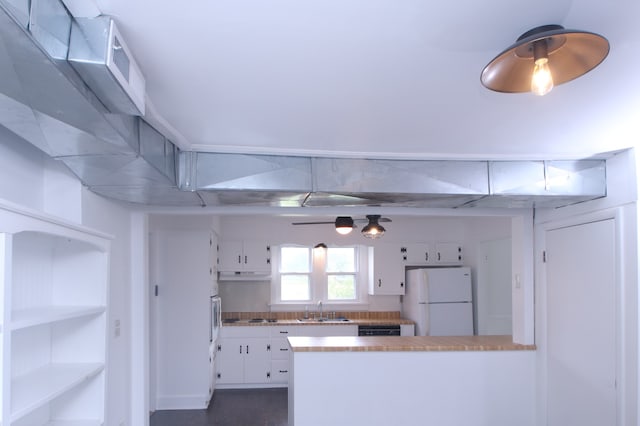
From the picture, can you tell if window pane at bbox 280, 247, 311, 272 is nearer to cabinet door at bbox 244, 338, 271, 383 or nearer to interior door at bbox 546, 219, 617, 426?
cabinet door at bbox 244, 338, 271, 383

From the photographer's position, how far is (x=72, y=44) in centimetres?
154

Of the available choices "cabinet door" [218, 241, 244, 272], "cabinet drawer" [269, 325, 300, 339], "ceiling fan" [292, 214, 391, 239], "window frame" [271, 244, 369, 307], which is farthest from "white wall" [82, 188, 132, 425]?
"window frame" [271, 244, 369, 307]

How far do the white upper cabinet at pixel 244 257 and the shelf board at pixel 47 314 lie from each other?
4367 mm

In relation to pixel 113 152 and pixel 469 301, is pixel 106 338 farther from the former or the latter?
pixel 469 301

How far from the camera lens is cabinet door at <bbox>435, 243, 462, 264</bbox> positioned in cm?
764

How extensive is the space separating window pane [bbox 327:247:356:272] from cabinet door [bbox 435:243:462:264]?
1271 mm

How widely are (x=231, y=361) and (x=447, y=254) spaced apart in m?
3.34

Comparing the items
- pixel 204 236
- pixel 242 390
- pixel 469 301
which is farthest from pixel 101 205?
pixel 469 301

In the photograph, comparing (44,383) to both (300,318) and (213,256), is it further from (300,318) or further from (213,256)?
(300,318)

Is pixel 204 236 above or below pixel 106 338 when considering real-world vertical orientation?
above

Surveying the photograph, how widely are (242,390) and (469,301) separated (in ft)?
10.4

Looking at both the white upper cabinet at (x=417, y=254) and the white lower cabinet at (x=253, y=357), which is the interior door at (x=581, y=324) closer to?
the white upper cabinet at (x=417, y=254)

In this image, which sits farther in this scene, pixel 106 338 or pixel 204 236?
pixel 204 236

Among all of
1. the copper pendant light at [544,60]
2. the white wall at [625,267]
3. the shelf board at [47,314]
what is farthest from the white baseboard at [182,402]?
the copper pendant light at [544,60]
